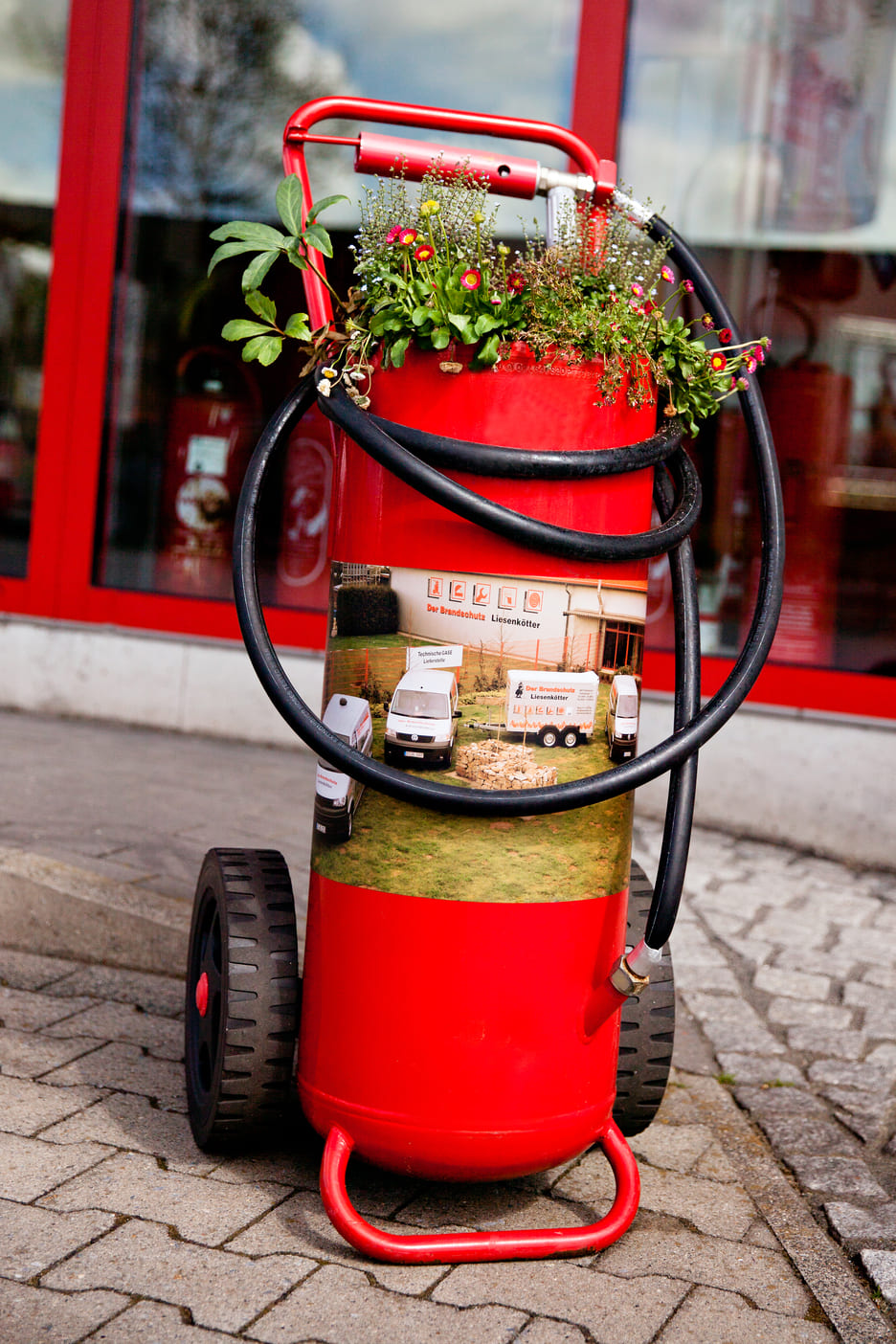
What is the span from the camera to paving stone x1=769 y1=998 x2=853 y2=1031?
3.43m

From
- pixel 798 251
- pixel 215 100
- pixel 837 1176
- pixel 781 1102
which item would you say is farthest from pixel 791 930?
pixel 215 100

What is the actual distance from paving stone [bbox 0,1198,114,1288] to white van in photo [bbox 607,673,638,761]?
1.14 metres

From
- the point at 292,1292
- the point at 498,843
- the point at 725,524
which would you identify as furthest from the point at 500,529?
the point at 725,524

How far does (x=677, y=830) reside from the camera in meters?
2.19

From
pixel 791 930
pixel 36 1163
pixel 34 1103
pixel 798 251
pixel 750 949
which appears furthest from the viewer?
pixel 798 251

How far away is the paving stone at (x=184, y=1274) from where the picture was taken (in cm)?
194

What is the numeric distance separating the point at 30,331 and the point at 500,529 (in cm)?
507

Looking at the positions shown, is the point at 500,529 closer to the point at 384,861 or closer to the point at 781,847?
the point at 384,861

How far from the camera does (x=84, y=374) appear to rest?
6199 millimetres

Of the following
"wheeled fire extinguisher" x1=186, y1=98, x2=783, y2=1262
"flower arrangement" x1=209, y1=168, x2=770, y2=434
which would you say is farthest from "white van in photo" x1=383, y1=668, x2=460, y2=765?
"flower arrangement" x1=209, y1=168, x2=770, y2=434

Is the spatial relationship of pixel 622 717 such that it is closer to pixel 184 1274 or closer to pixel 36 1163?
pixel 184 1274

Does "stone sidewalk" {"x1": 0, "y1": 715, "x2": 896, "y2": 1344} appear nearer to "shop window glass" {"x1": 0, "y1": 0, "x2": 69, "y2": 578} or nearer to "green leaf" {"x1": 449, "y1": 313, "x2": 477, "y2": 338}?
"green leaf" {"x1": 449, "y1": 313, "x2": 477, "y2": 338}

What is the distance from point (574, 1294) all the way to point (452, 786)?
32.8 inches

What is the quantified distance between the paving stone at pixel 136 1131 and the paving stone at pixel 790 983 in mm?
1814
